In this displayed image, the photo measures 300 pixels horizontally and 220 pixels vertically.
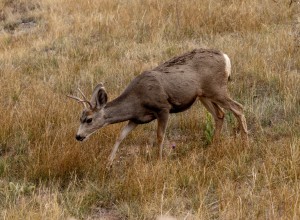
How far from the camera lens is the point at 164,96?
636cm

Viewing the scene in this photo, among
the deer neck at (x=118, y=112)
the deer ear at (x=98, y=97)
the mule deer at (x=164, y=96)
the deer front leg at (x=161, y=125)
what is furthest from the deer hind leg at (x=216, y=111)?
the deer ear at (x=98, y=97)

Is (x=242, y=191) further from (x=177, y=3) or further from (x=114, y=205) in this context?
(x=177, y=3)

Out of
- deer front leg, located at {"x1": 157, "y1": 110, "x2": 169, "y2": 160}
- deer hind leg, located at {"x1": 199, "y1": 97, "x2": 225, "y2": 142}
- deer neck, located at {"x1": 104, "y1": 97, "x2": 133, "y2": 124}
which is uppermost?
deer neck, located at {"x1": 104, "y1": 97, "x2": 133, "y2": 124}

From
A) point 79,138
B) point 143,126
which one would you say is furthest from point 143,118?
point 143,126

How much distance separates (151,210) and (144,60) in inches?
231

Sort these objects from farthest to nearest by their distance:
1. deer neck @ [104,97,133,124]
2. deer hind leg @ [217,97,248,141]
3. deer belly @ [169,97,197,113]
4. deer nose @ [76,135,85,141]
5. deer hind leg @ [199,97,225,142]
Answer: deer hind leg @ [199,97,225,142], deer hind leg @ [217,97,248,141], deer belly @ [169,97,197,113], deer neck @ [104,97,133,124], deer nose @ [76,135,85,141]

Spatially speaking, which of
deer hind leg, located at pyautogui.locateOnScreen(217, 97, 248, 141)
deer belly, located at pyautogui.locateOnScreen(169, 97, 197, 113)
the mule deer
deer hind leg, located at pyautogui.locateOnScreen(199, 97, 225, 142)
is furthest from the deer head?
deer hind leg, located at pyautogui.locateOnScreen(217, 97, 248, 141)

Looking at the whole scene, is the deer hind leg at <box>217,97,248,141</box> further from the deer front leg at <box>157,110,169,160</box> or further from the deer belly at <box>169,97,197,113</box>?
the deer front leg at <box>157,110,169,160</box>

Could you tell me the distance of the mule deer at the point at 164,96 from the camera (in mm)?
6219

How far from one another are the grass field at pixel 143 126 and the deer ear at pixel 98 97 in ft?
1.83

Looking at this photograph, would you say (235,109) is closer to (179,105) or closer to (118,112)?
(179,105)

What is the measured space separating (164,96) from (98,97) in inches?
32.2

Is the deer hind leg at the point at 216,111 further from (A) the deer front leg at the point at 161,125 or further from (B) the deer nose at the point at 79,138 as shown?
(B) the deer nose at the point at 79,138

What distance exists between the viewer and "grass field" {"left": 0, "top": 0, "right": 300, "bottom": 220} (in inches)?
189
